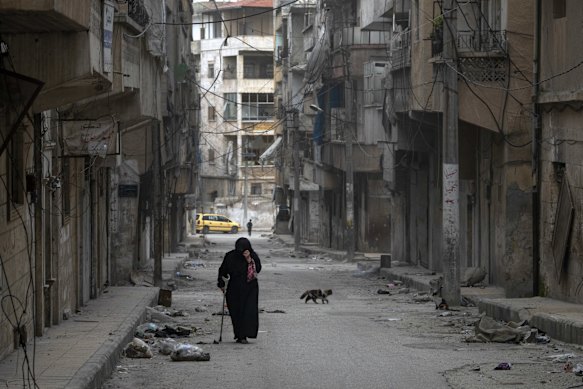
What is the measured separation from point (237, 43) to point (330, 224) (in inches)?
1625

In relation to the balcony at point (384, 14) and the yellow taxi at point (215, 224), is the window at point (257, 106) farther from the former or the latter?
the balcony at point (384, 14)

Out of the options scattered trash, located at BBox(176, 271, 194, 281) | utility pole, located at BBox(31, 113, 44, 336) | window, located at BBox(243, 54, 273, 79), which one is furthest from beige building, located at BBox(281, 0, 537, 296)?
window, located at BBox(243, 54, 273, 79)

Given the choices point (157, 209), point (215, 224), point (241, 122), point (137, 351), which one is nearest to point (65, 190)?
point (137, 351)

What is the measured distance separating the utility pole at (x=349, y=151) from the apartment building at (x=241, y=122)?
5000 centimetres

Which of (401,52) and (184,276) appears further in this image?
(184,276)

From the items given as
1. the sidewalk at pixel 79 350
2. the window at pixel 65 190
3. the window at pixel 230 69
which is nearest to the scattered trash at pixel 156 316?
the sidewalk at pixel 79 350

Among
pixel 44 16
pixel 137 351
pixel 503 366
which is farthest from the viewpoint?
pixel 137 351

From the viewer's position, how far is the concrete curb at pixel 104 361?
1179cm

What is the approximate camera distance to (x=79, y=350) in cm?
1437

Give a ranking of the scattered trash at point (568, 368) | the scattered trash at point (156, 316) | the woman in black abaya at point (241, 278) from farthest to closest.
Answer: the scattered trash at point (156, 316), the woman in black abaya at point (241, 278), the scattered trash at point (568, 368)

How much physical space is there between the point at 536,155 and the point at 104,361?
12343 mm

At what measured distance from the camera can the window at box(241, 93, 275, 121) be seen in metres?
102

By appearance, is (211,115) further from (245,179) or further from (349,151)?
(349,151)

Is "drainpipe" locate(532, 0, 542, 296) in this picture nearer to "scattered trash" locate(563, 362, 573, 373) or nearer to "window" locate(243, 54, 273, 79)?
"scattered trash" locate(563, 362, 573, 373)
